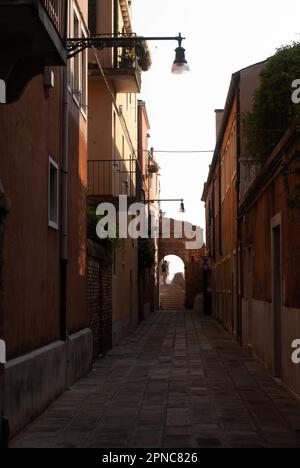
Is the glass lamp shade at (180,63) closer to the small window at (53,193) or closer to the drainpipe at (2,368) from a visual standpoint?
the small window at (53,193)

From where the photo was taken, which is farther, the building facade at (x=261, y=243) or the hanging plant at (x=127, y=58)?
the hanging plant at (x=127, y=58)

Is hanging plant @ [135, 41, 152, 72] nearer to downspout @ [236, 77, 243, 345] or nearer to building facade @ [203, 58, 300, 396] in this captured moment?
building facade @ [203, 58, 300, 396]

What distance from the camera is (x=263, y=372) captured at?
1530 centimetres

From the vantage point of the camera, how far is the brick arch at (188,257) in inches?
2201

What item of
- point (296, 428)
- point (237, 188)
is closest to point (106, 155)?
point (237, 188)

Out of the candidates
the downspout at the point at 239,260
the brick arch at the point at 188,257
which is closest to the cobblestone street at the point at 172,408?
the downspout at the point at 239,260

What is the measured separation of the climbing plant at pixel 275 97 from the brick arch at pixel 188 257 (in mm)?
38684

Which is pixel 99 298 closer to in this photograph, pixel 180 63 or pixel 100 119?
pixel 100 119

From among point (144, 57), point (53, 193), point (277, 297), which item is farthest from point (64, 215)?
point (144, 57)

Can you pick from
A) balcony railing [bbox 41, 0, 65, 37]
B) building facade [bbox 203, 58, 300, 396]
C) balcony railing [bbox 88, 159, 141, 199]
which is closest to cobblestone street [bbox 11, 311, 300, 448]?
building facade [bbox 203, 58, 300, 396]

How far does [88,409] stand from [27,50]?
5051 millimetres

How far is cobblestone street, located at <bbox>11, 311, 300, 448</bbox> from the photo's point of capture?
8.55 metres

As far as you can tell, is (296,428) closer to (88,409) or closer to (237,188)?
(88,409)

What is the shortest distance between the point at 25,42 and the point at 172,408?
5343 millimetres
